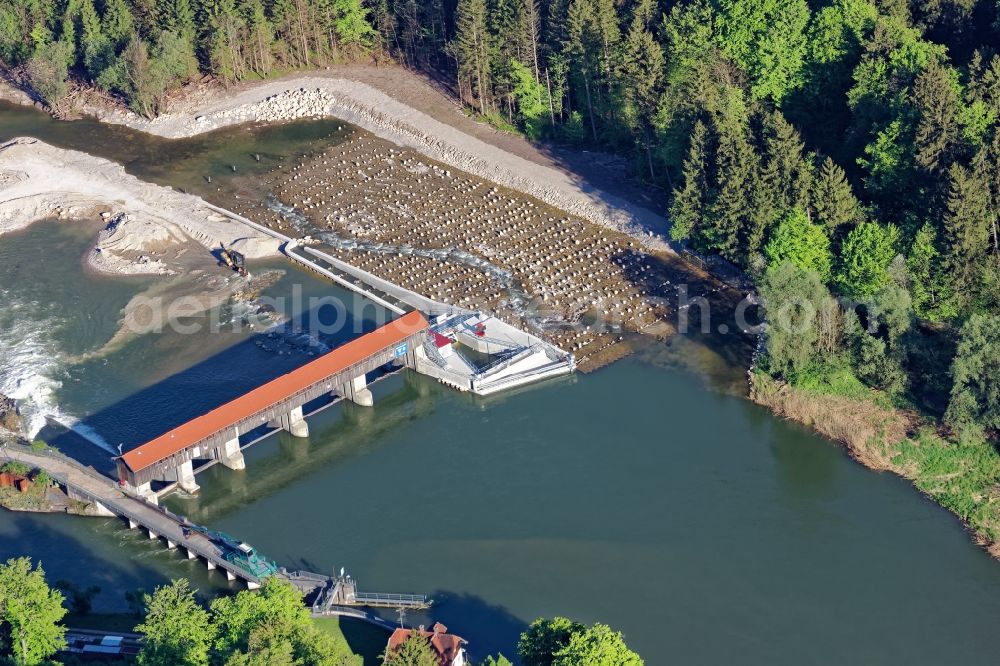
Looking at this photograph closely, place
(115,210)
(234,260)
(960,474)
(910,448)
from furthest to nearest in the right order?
(115,210) < (234,260) < (910,448) < (960,474)

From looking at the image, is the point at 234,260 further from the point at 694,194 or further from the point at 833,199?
the point at 833,199

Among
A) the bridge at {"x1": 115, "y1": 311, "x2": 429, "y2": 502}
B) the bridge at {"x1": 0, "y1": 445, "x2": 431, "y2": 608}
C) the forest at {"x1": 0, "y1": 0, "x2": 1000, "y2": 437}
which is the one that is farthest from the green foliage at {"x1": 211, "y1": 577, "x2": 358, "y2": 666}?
the forest at {"x1": 0, "y1": 0, "x2": 1000, "y2": 437}

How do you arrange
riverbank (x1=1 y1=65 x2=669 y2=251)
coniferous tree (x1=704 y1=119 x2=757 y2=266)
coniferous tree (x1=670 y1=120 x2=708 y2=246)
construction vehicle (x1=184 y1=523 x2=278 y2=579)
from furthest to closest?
riverbank (x1=1 y1=65 x2=669 y2=251), coniferous tree (x1=670 y1=120 x2=708 y2=246), coniferous tree (x1=704 y1=119 x2=757 y2=266), construction vehicle (x1=184 y1=523 x2=278 y2=579)

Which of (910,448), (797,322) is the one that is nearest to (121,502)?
(797,322)

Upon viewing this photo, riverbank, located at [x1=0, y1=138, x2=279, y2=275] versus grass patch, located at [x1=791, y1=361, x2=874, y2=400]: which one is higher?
grass patch, located at [x1=791, y1=361, x2=874, y2=400]

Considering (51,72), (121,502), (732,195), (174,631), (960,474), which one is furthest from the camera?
(51,72)

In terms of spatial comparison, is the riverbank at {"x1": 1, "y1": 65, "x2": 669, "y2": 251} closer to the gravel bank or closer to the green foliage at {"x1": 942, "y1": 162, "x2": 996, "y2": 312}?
the gravel bank

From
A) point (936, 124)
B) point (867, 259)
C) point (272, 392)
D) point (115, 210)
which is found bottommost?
point (115, 210)

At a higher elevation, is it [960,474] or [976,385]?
[976,385]
